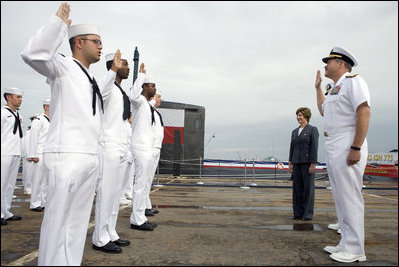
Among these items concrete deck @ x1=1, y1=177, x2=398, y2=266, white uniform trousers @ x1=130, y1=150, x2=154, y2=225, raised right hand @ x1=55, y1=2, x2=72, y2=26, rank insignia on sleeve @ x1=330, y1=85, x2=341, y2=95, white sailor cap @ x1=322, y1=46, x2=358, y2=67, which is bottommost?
concrete deck @ x1=1, y1=177, x2=398, y2=266

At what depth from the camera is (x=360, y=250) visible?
9.29 feet

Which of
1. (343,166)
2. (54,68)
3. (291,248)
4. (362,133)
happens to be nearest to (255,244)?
(291,248)

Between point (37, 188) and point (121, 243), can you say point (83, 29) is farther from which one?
point (37, 188)

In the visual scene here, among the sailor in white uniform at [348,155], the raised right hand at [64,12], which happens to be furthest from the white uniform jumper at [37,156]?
the sailor in white uniform at [348,155]

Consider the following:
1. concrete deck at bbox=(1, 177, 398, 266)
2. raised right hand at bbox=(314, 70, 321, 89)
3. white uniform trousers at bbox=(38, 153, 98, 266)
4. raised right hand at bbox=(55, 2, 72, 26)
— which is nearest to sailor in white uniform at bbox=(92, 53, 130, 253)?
concrete deck at bbox=(1, 177, 398, 266)

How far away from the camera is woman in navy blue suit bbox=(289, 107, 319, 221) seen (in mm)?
5055

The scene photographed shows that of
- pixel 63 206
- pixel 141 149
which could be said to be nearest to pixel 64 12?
pixel 63 206

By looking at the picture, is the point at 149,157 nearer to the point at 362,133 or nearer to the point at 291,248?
the point at 291,248

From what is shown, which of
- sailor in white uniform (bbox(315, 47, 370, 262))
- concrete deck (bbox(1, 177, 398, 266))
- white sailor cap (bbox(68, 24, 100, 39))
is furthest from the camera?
sailor in white uniform (bbox(315, 47, 370, 262))

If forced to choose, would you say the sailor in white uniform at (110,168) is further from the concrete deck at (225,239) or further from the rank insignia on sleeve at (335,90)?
the rank insignia on sleeve at (335,90)

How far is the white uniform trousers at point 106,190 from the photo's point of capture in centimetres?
305

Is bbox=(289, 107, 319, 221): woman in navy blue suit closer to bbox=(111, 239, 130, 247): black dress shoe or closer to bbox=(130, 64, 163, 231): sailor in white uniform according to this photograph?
bbox=(130, 64, 163, 231): sailor in white uniform

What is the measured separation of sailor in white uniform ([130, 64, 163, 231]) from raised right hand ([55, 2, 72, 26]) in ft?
6.49

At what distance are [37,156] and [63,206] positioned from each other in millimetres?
4583
